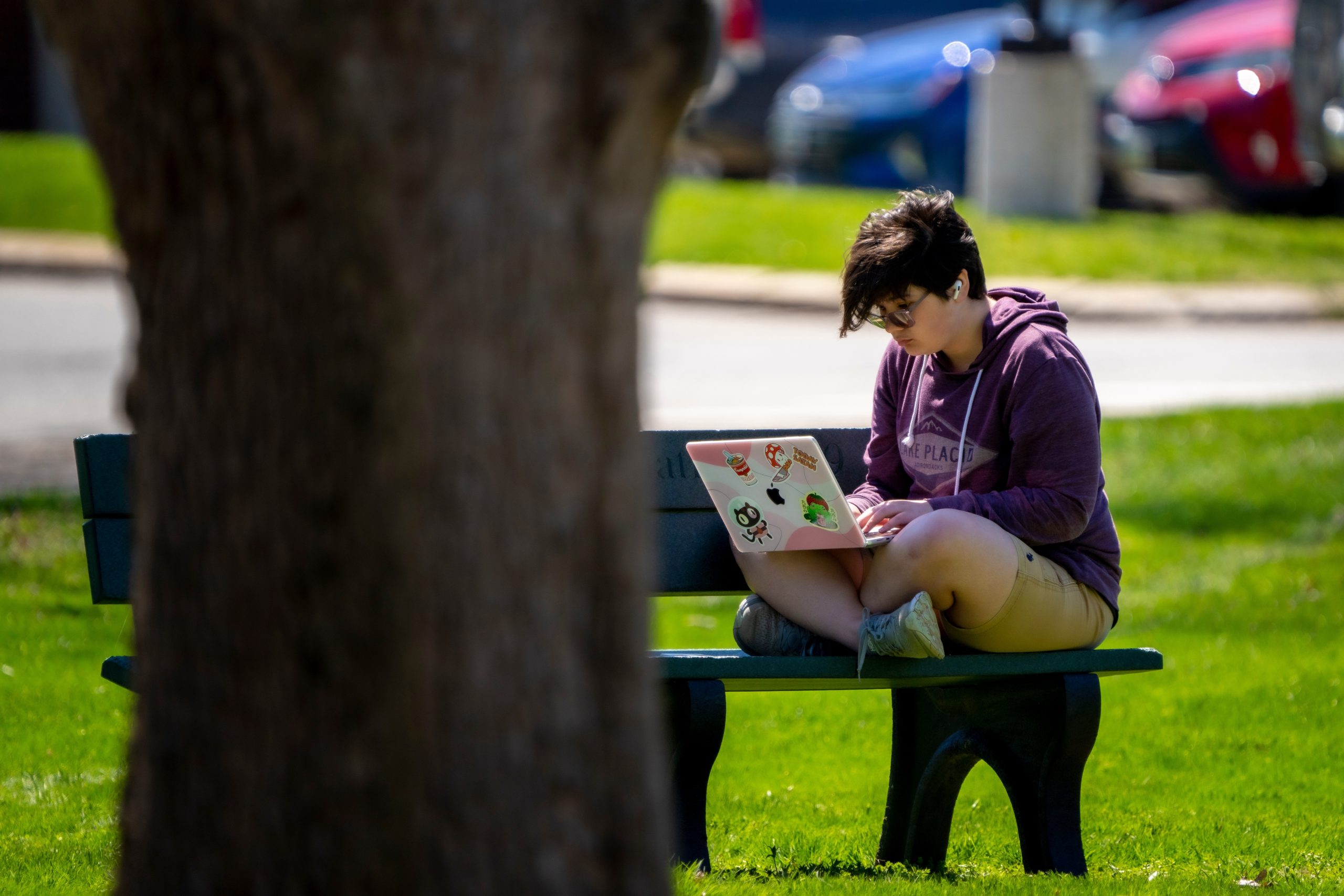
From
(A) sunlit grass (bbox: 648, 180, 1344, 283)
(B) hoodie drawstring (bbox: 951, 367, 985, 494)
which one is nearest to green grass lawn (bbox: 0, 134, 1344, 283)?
(A) sunlit grass (bbox: 648, 180, 1344, 283)

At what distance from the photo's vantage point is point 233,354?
83.5 inches

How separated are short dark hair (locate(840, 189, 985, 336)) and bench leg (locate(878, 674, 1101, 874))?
831 mm

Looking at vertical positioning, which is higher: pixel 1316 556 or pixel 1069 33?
pixel 1069 33

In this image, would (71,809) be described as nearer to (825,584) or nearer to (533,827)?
(825,584)

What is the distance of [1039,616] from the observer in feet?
12.1

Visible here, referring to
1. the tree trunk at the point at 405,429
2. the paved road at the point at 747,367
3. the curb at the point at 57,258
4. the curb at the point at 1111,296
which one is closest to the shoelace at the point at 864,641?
the tree trunk at the point at 405,429

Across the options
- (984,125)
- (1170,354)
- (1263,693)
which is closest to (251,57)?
(1263,693)

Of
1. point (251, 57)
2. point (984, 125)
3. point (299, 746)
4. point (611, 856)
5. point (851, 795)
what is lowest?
point (851, 795)

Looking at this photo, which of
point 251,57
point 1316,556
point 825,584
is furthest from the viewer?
point 1316,556

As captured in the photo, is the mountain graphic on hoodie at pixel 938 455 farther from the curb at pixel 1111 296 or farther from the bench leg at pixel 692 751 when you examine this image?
the curb at pixel 1111 296

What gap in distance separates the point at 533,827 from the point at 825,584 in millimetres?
1781

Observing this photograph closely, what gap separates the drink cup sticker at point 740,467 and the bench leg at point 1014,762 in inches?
25.5

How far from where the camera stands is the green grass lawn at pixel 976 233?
13.1 m

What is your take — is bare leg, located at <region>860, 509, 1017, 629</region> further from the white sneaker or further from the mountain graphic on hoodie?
the mountain graphic on hoodie
